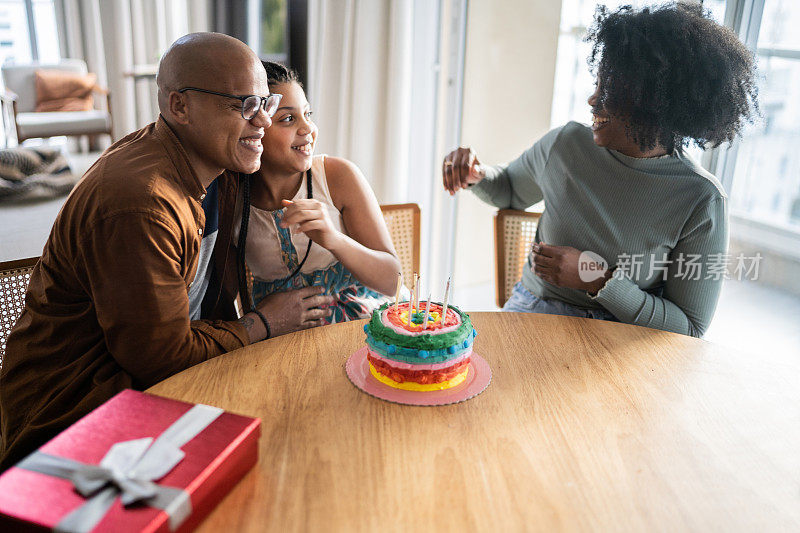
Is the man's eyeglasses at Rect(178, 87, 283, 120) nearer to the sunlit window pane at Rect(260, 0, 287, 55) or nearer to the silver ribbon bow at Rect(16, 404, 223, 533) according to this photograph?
the silver ribbon bow at Rect(16, 404, 223, 533)

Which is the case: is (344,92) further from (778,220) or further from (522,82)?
(778,220)

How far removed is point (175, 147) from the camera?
1.38m

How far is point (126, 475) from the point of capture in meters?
0.81

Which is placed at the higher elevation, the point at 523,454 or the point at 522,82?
the point at 522,82

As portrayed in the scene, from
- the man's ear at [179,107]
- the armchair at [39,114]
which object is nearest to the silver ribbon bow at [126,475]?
the man's ear at [179,107]

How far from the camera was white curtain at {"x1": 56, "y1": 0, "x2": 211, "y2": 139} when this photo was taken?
695 centimetres

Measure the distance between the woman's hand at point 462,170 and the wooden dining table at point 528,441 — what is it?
738 mm

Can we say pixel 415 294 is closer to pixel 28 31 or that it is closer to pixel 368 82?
pixel 368 82

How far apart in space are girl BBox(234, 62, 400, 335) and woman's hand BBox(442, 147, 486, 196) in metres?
0.35

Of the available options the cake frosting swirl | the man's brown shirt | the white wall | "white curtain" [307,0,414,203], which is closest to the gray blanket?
"white curtain" [307,0,414,203]

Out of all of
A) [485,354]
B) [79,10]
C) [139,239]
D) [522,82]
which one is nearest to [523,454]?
[485,354]

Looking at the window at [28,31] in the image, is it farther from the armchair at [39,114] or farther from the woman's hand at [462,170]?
the woman's hand at [462,170]

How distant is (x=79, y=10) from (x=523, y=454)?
7.69 m

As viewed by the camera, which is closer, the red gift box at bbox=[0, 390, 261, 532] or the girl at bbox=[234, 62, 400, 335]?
the red gift box at bbox=[0, 390, 261, 532]
